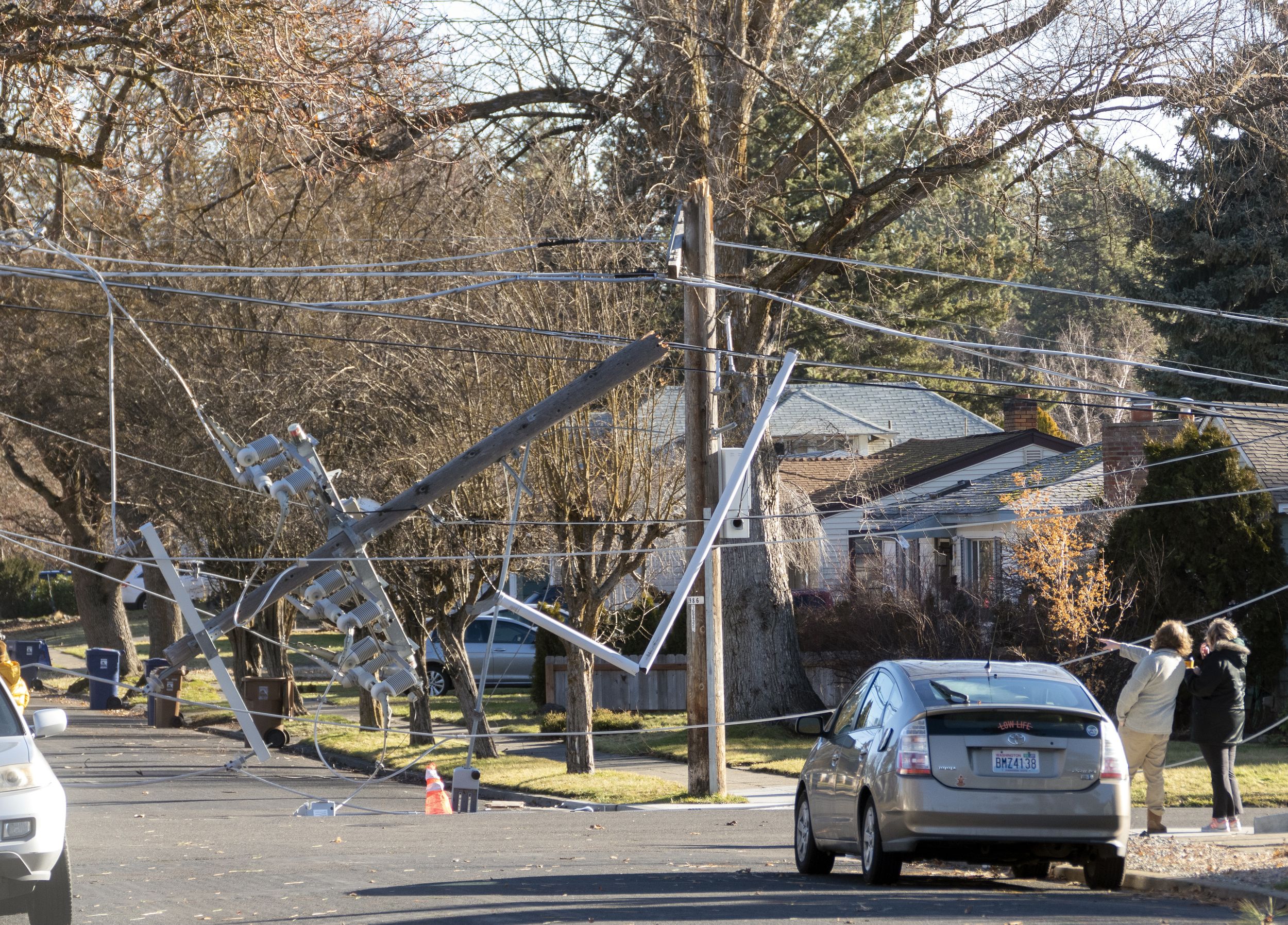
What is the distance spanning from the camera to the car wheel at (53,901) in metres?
8.60

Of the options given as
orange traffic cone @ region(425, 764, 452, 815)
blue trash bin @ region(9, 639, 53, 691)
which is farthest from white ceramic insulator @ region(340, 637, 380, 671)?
blue trash bin @ region(9, 639, 53, 691)

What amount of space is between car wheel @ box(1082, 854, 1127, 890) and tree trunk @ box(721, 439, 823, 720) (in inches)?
610

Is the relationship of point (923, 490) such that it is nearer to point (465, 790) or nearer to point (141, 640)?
point (465, 790)

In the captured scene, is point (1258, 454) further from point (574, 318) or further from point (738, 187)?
point (574, 318)

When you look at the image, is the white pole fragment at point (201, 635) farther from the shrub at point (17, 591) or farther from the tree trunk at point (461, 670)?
the shrub at point (17, 591)

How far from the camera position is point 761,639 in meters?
26.4

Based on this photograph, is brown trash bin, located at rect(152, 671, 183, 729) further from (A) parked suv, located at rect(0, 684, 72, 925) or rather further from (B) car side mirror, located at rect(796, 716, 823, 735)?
(A) parked suv, located at rect(0, 684, 72, 925)

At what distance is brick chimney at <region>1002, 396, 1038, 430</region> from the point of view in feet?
135

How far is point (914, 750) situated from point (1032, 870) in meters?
2.01

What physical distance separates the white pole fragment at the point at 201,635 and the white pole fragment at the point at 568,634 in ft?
7.65

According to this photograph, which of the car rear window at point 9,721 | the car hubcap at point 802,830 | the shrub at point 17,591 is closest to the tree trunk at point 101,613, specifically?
the shrub at point 17,591

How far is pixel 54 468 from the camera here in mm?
35406

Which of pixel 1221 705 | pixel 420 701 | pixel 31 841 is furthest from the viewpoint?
pixel 420 701

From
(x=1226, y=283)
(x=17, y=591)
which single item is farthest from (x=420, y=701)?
(x=17, y=591)
